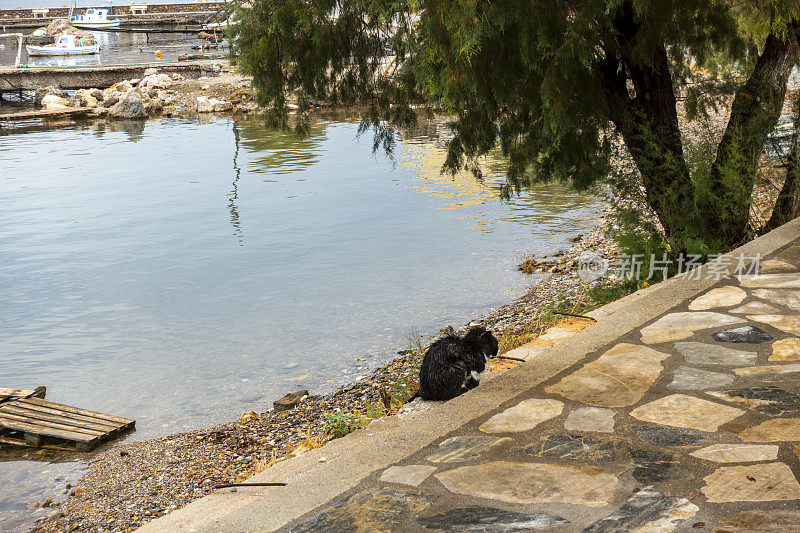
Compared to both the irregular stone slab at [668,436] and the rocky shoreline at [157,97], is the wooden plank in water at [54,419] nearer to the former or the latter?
the irregular stone slab at [668,436]

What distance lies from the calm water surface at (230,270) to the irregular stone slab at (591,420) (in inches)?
218

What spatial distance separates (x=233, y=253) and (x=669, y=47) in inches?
428

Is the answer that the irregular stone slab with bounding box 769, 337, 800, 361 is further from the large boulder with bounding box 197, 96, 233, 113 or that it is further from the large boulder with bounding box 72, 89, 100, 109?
the large boulder with bounding box 72, 89, 100, 109

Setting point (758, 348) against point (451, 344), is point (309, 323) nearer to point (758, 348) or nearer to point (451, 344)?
point (451, 344)

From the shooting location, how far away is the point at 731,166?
775 centimetres

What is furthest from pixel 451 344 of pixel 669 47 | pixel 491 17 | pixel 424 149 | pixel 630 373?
pixel 424 149

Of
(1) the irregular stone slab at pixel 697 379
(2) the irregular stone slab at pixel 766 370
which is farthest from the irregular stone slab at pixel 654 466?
(2) the irregular stone slab at pixel 766 370

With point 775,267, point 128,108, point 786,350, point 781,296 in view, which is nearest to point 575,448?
point 786,350

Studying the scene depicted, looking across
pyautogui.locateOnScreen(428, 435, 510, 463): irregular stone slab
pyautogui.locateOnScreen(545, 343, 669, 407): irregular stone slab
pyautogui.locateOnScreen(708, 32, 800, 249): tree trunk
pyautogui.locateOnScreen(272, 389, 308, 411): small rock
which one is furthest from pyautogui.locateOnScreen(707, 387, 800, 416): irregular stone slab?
pyautogui.locateOnScreen(272, 389, 308, 411): small rock

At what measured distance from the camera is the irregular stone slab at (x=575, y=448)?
3398 millimetres

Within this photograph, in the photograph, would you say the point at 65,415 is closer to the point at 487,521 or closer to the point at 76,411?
the point at 76,411

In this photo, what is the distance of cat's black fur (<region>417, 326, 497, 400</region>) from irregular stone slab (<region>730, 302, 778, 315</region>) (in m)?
1.85

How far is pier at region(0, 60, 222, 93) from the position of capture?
154ft

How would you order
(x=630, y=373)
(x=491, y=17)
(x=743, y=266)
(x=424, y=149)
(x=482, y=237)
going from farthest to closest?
(x=424, y=149)
(x=482, y=237)
(x=743, y=266)
(x=491, y=17)
(x=630, y=373)
